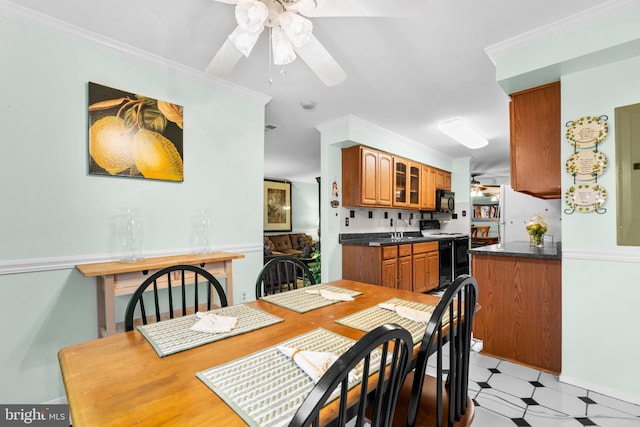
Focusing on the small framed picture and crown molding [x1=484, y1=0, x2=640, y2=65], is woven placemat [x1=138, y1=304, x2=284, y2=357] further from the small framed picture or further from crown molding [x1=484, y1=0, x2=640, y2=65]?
the small framed picture

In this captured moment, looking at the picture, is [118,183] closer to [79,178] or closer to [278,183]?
[79,178]

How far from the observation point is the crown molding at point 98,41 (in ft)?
5.93

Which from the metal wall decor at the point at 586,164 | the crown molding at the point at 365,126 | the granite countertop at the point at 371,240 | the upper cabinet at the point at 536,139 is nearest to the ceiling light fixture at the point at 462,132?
the crown molding at the point at 365,126

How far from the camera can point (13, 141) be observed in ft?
5.92

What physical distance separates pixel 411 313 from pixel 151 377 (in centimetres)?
101

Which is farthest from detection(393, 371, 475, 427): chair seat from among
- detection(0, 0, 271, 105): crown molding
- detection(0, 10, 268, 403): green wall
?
detection(0, 0, 271, 105): crown molding

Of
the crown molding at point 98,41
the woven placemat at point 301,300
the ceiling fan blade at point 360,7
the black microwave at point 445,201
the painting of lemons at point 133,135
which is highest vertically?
the crown molding at point 98,41

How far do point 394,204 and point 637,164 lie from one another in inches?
111

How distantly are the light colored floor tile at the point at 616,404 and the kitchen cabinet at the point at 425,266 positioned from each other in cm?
241

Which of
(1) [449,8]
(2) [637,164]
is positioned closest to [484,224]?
(2) [637,164]

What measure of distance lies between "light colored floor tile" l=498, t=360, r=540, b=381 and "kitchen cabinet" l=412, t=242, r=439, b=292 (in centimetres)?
195

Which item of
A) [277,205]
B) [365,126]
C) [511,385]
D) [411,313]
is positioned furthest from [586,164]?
[277,205]

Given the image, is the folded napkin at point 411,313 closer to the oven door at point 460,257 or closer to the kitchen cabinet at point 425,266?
the kitchen cabinet at point 425,266

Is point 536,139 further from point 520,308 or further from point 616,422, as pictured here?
point 616,422
